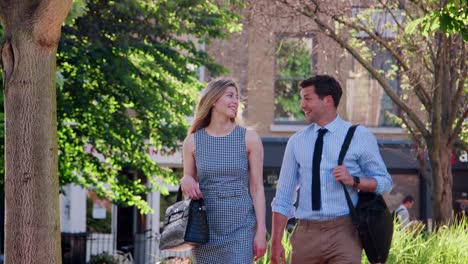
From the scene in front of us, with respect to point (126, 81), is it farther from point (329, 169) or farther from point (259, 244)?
point (259, 244)

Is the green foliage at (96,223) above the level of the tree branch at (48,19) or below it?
below

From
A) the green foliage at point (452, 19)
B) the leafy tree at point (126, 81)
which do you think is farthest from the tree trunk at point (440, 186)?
the green foliage at point (452, 19)

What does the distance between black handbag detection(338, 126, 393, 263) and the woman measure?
0.63 m

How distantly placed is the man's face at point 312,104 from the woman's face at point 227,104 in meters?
0.62

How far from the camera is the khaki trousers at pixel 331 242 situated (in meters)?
7.70

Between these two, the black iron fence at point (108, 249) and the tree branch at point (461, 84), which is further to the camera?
the black iron fence at point (108, 249)

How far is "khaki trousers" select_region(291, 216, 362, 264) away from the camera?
7703 mm

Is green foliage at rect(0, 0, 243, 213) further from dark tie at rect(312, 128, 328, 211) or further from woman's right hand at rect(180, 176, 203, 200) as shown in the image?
woman's right hand at rect(180, 176, 203, 200)

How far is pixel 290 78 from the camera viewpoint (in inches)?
1229

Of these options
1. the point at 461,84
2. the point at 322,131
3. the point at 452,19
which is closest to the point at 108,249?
the point at 461,84

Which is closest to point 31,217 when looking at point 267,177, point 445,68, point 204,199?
point 204,199

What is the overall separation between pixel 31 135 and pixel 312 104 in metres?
1.80

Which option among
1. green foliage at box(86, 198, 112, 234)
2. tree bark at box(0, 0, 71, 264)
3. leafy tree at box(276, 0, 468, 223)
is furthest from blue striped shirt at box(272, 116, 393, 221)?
green foliage at box(86, 198, 112, 234)

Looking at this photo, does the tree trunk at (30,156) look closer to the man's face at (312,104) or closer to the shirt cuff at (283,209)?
the shirt cuff at (283,209)
